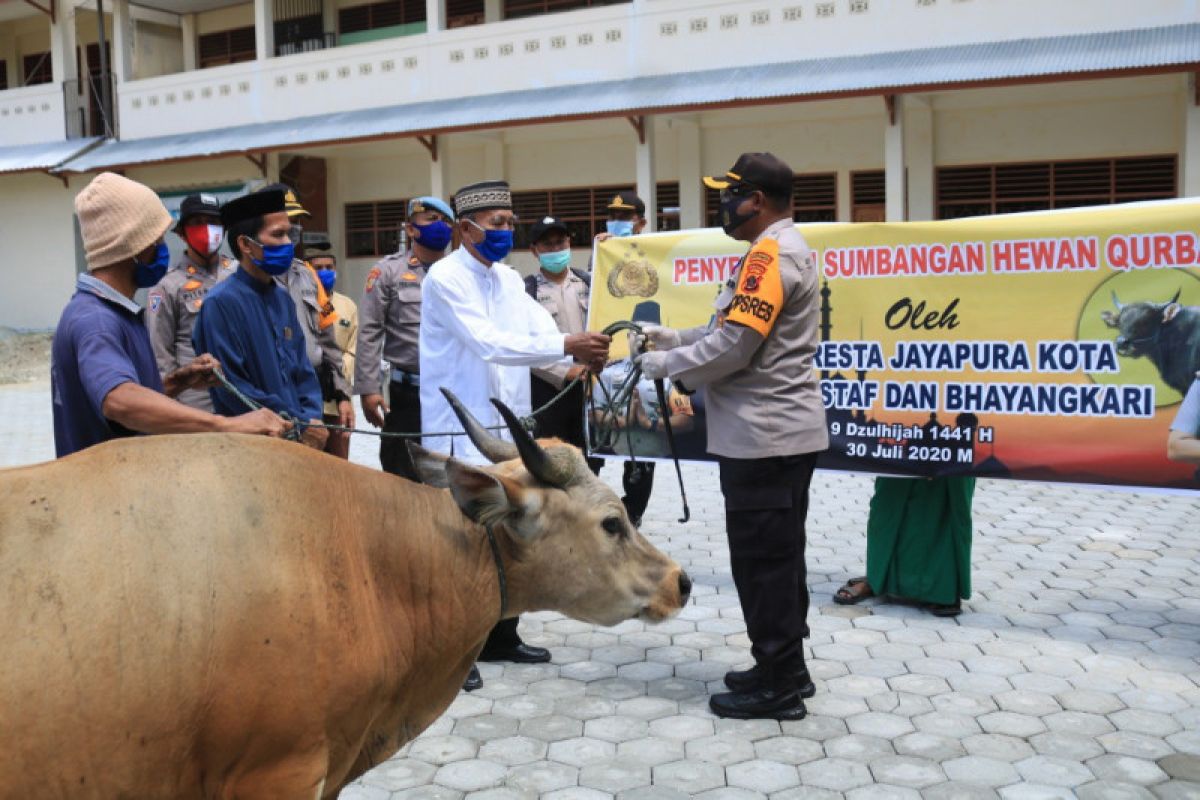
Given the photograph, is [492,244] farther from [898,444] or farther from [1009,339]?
[1009,339]

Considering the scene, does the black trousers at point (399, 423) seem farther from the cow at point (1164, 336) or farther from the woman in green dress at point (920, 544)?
the cow at point (1164, 336)

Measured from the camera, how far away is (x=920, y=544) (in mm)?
5664

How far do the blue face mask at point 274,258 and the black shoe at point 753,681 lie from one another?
91.6 inches

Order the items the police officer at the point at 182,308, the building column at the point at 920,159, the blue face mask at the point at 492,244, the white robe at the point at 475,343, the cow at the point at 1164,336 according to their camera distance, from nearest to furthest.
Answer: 1. the white robe at the point at 475,343
2. the blue face mask at the point at 492,244
3. the cow at the point at 1164,336
4. the police officer at the point at 182,308
5. the building column at the point at 920,159

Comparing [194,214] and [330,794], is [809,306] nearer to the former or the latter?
[330,794]

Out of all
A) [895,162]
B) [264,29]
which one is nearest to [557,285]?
[895,162]

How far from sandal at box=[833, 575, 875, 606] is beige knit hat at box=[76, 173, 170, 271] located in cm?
393

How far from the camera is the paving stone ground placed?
379 centimetres

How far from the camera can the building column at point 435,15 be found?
1966 centimetres

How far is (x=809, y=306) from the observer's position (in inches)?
170

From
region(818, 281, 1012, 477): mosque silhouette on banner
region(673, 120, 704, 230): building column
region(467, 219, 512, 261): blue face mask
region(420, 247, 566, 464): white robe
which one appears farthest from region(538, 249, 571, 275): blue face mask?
region(673, 120, 704, 230): building column

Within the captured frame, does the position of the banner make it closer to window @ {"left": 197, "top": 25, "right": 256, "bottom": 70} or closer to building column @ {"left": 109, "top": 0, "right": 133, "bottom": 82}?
window @ {"left": 197, "top": 25, "right": 256, "bottom": 70}

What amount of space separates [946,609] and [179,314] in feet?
13.6

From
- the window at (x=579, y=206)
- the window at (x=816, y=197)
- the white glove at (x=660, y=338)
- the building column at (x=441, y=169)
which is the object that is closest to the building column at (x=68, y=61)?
the building column at (x=441, y=169)
